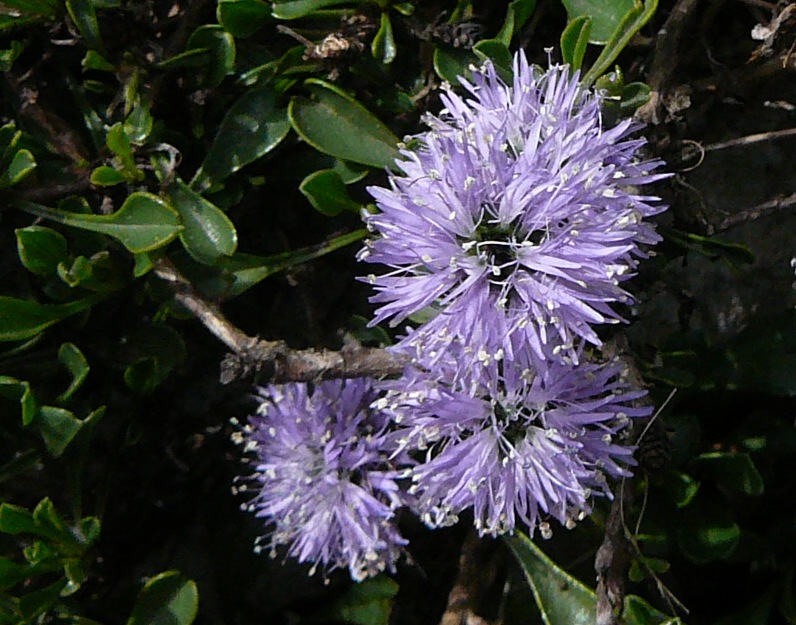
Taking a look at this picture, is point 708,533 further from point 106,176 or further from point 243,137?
point 106,176

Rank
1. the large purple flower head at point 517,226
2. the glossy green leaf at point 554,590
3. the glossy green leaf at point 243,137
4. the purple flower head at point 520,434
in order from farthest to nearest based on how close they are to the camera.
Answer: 1. the glossy green leaf at point 243,137
2. the glossy green leaf at point 554,590
3. the purple flower head at point 520,434
4. the large purple flower head at point 517,226

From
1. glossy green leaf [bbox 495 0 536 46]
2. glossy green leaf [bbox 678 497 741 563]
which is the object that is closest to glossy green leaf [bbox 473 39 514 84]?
glossy green leaf [bbox 495 0 536 46]

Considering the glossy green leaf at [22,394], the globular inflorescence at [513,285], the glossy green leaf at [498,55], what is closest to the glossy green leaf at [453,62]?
the glossy green leaf at [498,55]

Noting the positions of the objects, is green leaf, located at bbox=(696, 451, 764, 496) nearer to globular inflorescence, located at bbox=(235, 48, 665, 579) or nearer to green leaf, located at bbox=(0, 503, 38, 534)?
globular inflorescence, located at bbox=(235, 48, 665, 579)

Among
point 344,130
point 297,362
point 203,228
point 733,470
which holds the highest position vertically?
point 344,130

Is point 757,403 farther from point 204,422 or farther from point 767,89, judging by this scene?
point 204,422

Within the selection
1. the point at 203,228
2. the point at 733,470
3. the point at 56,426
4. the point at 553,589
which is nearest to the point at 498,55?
the point at 203,228

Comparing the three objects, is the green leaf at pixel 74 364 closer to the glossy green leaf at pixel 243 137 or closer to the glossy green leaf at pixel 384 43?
the glossy green leaf at pixel 243 137
